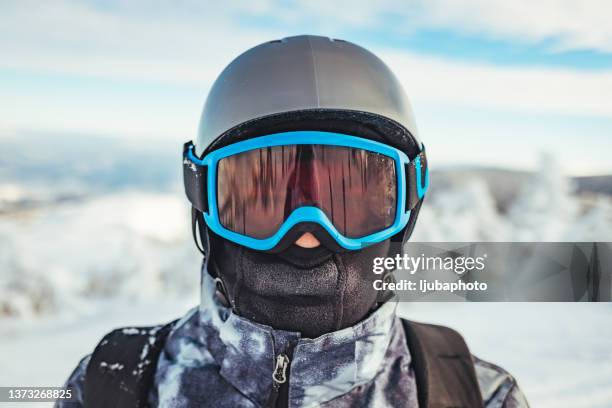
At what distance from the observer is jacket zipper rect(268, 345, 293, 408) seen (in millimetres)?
1320

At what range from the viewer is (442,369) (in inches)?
55.9

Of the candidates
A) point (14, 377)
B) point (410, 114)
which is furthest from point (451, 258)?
point (14, 377)

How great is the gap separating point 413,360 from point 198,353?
2.18 ft

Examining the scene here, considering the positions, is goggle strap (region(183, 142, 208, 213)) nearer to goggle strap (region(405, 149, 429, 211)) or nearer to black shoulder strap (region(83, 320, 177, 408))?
black shoulder strap (region(83, 320, 177, 408))

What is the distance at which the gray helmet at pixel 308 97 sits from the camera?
152 centimetres

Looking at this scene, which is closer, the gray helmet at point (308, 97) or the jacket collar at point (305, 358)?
the jacket collar at point (305, 358)

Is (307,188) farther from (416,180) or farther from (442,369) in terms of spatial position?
(442,369)

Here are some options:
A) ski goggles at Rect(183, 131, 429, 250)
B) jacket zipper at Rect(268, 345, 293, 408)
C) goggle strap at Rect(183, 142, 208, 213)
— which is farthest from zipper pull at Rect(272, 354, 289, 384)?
goggle strap at Rect(183, 142, 208, 213)

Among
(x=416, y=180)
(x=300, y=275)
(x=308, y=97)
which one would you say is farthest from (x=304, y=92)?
(x=300, y=275)

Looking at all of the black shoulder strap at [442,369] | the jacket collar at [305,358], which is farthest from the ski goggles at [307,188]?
the black shoulder strap at [442,369]

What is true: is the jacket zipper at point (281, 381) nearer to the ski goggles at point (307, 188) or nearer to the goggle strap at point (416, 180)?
the ski goggles at point (307, 188)

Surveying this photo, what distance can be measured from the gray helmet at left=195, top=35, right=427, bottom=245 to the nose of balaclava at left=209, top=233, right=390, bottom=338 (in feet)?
1.17

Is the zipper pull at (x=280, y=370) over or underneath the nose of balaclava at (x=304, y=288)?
underneath

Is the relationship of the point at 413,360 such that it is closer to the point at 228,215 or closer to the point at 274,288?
the point at 274,288
